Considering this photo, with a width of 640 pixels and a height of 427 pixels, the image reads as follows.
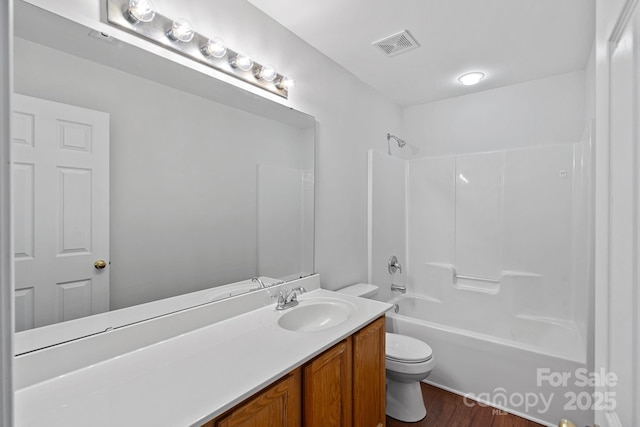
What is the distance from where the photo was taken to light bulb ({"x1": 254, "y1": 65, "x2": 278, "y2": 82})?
1775 mm

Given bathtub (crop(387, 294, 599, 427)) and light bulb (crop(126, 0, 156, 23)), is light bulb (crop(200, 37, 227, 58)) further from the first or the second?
bathtub (crop(387, 294, 599, 427))

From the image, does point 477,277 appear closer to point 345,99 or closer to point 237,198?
point 345,99

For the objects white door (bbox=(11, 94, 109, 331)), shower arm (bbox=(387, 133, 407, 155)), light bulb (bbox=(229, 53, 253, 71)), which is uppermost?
light bulb (bbox=(229, 53, 253, 71))

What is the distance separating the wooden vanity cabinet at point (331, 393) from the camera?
1.02 meters

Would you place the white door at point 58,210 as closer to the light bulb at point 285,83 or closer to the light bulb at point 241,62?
the light bulb at point 241,62

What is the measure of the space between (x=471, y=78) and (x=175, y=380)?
2.99m

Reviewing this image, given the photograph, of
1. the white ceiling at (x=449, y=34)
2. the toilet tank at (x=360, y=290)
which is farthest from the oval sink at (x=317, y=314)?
the white ceiling at (x=449, y=34)

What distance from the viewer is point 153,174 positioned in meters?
1.32

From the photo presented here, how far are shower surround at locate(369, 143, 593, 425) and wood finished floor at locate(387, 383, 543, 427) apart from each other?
3.2 inches

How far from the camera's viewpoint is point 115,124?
120cm

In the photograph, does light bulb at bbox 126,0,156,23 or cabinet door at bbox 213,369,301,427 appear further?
light bulb at bbox 126,0,156,23

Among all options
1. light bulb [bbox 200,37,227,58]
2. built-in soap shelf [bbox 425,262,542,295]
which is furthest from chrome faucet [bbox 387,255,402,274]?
light bulb [bbox 200,37,227,58]

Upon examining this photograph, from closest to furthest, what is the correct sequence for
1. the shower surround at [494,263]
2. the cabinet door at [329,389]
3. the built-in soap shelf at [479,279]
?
the cabinet door at [329,389]
the shower surround at [494,263]
the built-in soap shelf at [479,279]

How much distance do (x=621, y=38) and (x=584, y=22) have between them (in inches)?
75.3
